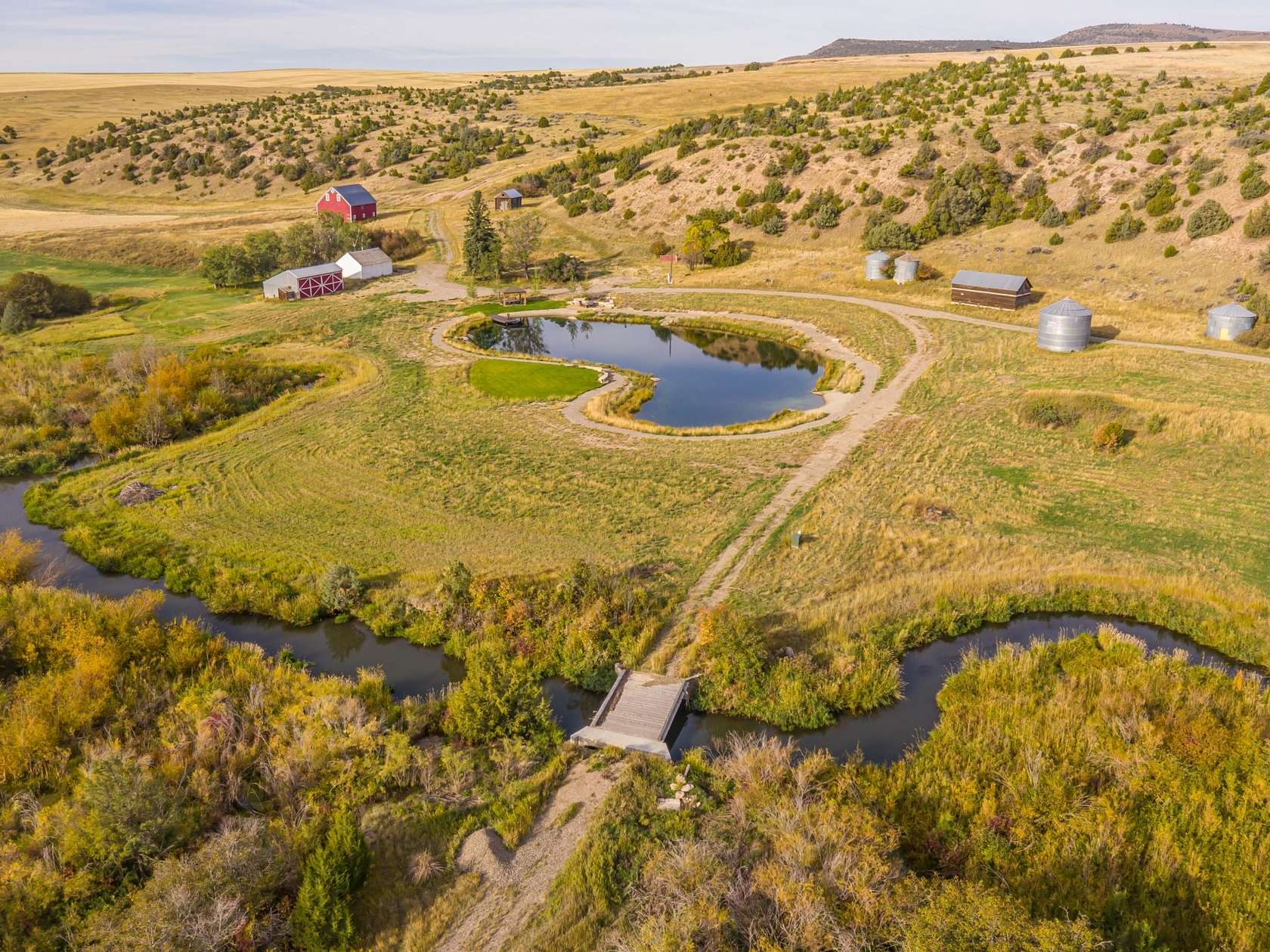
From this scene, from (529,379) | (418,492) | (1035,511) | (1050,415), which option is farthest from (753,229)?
(418,492)

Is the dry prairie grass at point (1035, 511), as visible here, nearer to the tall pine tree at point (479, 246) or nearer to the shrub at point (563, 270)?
the shrub at point (563, 270)

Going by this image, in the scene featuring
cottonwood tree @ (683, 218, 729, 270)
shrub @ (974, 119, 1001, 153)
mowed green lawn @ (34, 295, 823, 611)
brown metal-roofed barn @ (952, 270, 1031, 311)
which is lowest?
mowed green lawn @ (34, 295, 823, 611)

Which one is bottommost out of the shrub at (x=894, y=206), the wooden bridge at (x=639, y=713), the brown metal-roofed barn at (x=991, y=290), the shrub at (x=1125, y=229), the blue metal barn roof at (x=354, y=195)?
the wooden bridge at (x=639, y=713)

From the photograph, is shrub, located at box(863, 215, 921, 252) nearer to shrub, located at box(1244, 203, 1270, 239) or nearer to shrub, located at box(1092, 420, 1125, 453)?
shrub, located at box(1244, 203, 1270, 239)

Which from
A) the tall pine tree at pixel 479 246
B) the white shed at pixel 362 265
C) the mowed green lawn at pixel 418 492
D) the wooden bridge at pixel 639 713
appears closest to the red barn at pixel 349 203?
the white shed at pixel 362 265

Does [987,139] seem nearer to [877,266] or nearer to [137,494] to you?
[877,266]

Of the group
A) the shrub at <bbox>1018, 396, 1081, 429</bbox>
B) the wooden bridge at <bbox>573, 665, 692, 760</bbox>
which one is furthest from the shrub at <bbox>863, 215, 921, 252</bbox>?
the wooden bridge at <bbox>573, 665, 692, 760</bbox>

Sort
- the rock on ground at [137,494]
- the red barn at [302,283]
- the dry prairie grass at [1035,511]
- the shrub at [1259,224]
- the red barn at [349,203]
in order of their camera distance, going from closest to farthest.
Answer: the dry prairie grass at [1035,511] → the rock on ground at [137,494] → the shrub at [1259,224] → the red barn at [302,283] → the red barn at [349,203]

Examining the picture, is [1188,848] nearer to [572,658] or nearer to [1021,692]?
[1021,692]
